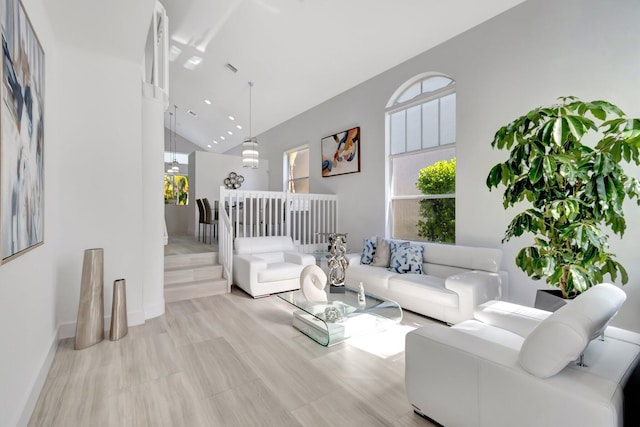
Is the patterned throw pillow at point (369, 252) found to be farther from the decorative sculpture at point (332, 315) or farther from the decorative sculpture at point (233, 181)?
the decorative sculpture at point (233, 181)

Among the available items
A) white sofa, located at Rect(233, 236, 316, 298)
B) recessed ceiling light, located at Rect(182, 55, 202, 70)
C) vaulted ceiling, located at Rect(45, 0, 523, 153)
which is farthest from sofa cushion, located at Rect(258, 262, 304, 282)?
recessed ceiling light, located at Rect(182, 55, 202, 70)

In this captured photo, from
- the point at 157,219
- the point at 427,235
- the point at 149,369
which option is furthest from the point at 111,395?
the point at 427,235

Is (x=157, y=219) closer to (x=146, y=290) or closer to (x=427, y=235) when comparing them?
(x=146, y=290)

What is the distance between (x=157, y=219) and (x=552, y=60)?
15.4 feet

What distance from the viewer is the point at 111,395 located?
196 centimetres

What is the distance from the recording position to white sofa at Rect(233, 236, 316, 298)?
4078mm

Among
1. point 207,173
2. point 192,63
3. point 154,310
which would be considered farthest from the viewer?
point 207,173

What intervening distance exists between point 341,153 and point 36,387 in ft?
16.8

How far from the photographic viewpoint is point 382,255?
13.7 feet

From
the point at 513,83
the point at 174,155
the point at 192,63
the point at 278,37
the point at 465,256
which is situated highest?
the point at 192,63

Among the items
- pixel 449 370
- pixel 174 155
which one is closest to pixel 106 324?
pixel 449 370

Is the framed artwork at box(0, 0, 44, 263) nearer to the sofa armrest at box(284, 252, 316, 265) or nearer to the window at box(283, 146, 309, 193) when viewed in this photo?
the sofa armrest at box(284, 252, 316, 265)

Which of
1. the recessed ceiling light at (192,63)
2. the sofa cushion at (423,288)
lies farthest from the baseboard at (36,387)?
the recessed ceiling light at (192,63)

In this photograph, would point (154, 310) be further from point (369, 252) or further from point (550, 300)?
point (550, 300)
